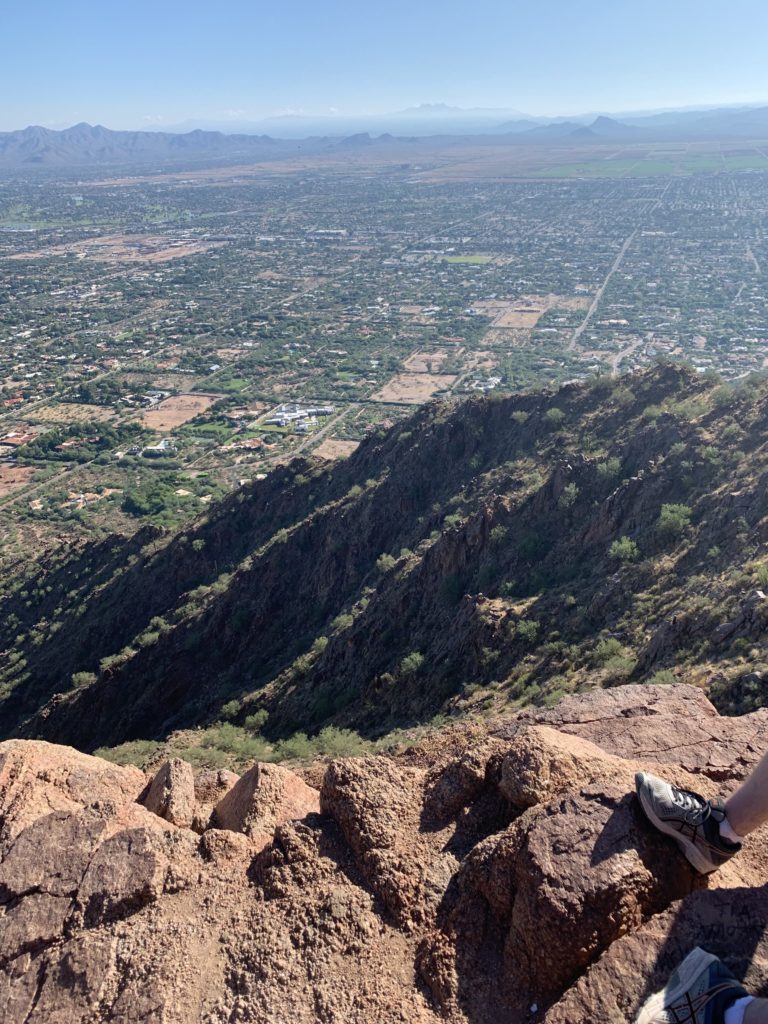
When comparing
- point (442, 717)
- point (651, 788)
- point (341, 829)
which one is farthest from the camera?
point (442, 717)

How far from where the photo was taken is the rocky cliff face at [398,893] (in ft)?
27.7

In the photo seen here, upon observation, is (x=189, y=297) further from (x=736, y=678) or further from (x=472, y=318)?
(x=736, y=678)

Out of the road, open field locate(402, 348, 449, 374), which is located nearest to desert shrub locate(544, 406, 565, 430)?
open field locate(402, 348, 449, 374)

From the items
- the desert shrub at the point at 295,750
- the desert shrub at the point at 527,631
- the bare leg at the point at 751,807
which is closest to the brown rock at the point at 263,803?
the desert shrub at the point at 295,750

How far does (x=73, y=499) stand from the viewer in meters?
84.6

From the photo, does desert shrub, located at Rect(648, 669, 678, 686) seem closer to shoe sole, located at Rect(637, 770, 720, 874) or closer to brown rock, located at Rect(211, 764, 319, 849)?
shoe sole, located at Rect(637, 770, 720, 874)

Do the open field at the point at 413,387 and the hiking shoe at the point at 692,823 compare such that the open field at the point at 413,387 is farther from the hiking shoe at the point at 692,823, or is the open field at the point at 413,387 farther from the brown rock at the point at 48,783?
the hiking shoe at the point at 692,823

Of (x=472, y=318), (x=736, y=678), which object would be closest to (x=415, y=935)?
(x=736, y=678)

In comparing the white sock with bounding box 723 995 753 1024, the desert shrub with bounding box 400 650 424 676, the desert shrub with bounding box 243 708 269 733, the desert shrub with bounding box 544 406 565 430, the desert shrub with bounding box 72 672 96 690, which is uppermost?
the white sock with bounding box 723 995 753 1024

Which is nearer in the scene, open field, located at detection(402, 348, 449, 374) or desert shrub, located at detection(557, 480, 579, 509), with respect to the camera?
desert shrub, located at detection(557, 480, 579, 509)

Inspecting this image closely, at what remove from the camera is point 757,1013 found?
679 cm

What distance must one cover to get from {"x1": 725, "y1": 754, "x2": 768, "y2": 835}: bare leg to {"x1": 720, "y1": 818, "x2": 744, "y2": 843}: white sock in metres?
0.04

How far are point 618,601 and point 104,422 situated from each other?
101913 millimetres

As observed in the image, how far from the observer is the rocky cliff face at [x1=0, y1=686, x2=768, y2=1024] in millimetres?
8453
